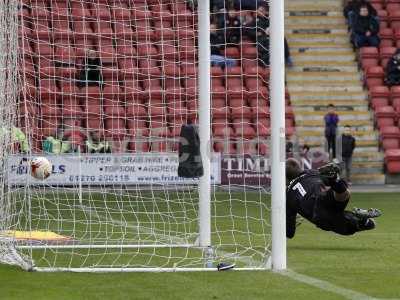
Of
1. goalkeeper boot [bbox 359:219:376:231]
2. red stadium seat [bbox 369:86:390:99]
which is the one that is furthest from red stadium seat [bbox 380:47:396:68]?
goalkeeper boot [bbox 359:219:376:231]

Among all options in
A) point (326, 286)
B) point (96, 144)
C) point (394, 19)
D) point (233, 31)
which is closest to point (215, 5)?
point (233, 31)

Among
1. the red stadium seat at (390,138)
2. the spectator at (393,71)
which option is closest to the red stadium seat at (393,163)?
the red stadium seat at (390,138)

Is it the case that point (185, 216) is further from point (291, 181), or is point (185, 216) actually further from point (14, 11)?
point (14, 11)

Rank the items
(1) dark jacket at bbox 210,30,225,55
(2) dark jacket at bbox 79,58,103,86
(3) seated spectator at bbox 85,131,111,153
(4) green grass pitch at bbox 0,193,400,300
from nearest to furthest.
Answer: (4) green grass pitch at bbox 0,193,400,300 < (2) dark jacket at bbox 79,58,103,86 < (3) seated spectator at bbox 85,131,111,153 < (1) dark jacket at bbox 210,30,225,55

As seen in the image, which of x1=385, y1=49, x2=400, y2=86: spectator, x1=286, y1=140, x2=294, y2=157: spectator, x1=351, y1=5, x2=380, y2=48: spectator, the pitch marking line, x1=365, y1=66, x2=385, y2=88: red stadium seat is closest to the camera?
the pitch marking line

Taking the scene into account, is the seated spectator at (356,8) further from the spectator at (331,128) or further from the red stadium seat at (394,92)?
the spectator at (331,128)

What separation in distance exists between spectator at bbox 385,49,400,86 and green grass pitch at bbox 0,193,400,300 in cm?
1976

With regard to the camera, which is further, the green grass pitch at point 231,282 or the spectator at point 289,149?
the spectator at point 289,149

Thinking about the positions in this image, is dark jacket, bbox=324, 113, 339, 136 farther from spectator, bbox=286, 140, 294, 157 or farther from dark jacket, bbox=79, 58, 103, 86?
dark jacket, bbox=79, 58, 103, 86

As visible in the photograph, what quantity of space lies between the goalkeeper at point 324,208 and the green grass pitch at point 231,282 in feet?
1.26

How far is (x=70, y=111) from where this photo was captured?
57.7 feet

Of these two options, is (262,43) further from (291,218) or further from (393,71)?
(393,71)

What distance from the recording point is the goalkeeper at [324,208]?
13164mm

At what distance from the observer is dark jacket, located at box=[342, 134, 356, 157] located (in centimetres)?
2997
